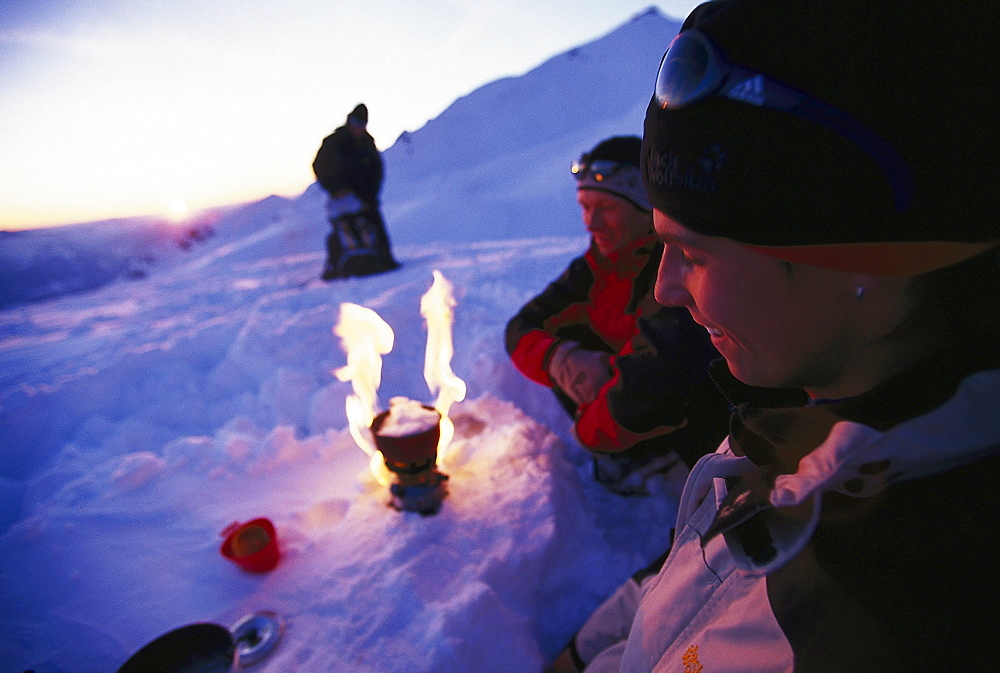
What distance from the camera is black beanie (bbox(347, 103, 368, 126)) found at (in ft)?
24.7

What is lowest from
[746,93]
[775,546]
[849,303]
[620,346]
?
[620,346]

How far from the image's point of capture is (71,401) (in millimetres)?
3344

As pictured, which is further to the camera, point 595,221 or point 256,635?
point 595,221

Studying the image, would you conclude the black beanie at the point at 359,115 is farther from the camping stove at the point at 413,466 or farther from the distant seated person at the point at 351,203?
the camping stove at the point at 413,466

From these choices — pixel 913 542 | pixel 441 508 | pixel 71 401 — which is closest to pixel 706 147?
pixel 913 542

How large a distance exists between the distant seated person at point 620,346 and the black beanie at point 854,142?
120 centimetres

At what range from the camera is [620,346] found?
2898mm

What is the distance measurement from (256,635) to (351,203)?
7.77 m

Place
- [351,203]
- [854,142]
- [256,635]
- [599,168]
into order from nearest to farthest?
[854,142], [256,635], [599,168], [351,203]

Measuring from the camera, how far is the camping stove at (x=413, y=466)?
228cm

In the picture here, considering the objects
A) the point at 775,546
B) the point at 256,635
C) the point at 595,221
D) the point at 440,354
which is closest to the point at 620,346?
the point at 595,221

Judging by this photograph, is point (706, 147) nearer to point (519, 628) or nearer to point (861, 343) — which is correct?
point (861, 343)

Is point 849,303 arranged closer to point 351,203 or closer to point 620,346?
point 620,346

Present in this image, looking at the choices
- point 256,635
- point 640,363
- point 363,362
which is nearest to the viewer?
point 256,635
